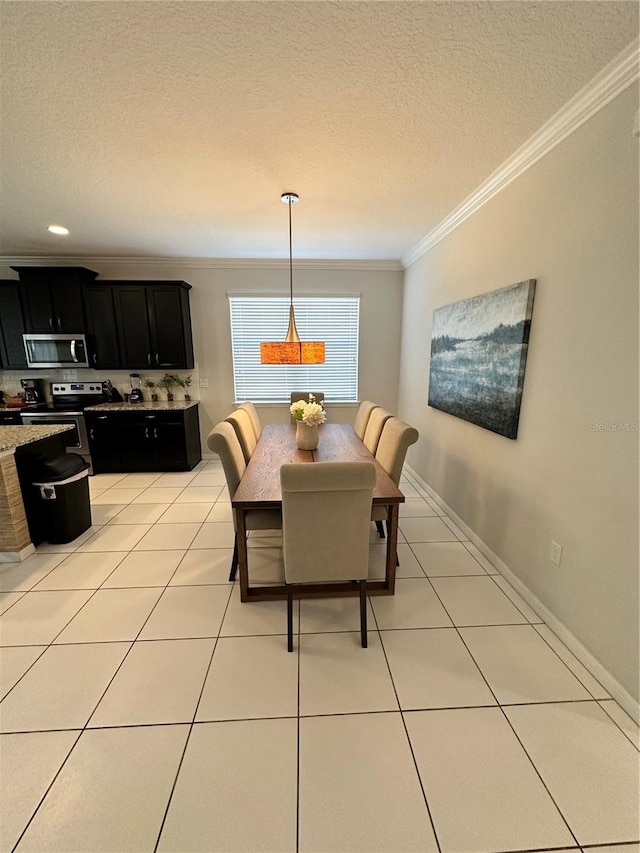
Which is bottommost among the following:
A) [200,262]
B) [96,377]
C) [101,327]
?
[96,377]

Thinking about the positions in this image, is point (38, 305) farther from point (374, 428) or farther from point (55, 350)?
point (374, 428)

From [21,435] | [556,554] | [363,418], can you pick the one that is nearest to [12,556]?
[21,435]

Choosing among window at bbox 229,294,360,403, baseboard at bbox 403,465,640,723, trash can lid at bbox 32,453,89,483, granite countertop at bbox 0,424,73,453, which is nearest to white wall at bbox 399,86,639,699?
baseboard at bbox 403,465,640,723

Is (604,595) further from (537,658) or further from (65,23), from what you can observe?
(65,23)

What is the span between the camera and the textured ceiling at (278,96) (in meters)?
1.12

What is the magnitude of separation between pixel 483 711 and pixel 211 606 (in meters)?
1.46

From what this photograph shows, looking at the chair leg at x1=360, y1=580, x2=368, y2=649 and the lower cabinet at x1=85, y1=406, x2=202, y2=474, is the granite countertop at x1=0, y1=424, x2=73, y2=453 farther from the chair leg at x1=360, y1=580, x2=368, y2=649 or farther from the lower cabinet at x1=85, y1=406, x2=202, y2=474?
the chair leg at x1=360, y1=580, x2=368, y2=649

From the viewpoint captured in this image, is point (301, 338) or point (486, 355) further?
point (301, 338)

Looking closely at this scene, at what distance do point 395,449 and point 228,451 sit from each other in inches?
42.5

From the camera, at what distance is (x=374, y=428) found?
2.72 meters

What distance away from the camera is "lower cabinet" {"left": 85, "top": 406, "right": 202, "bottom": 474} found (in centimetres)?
390

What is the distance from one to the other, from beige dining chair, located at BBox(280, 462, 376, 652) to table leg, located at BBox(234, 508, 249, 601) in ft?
1.21

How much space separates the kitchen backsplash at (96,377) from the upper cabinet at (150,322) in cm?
26

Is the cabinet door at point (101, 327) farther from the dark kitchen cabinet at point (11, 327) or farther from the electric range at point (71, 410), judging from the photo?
the dark kitchen cabinet at point (11, 327)
